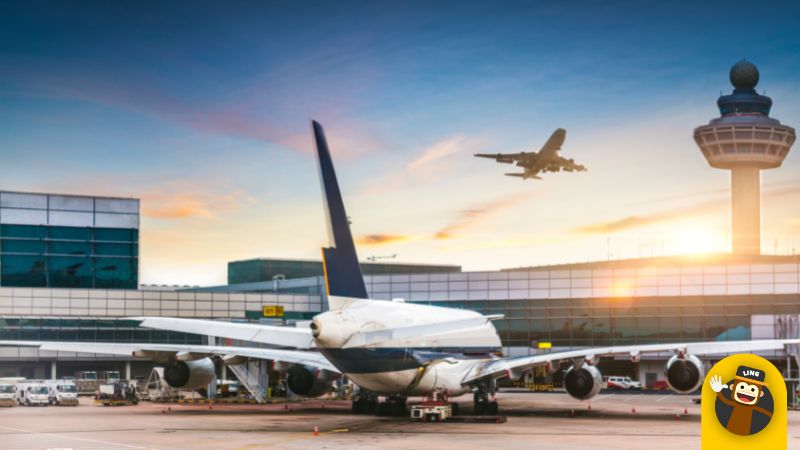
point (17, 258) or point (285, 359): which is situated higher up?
point (17, 258)

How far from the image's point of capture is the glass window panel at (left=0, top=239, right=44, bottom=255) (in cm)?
8381

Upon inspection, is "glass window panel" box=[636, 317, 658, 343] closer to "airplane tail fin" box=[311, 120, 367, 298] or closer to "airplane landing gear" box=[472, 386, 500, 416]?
"airplane landing gear" box=[472, 386, 500, 416]

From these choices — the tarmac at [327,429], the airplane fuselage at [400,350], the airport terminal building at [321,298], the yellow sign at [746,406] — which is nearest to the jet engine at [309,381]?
the tarmac at [327,429]

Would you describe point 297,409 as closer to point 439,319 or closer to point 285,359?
point 285,359

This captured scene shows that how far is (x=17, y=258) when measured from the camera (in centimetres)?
8425

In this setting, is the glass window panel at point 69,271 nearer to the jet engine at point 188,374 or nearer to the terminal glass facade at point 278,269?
the jet engine at point 188,374

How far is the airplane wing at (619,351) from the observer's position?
44.1 meters

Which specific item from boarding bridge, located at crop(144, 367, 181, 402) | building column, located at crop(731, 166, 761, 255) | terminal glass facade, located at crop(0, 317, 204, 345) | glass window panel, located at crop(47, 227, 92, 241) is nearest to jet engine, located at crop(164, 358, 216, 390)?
boarding bridge, located at crop(144, 367, 181, 402)

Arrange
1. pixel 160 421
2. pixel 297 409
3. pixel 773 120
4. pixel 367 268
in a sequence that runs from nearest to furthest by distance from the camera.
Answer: pixel 160 421 < pixel 297 409 < pixel 367 268 < pixel 773 120

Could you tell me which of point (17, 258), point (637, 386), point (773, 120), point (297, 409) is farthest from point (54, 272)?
point (773, 120)

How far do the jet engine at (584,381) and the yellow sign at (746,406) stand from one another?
1469 inches

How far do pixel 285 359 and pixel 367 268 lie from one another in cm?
9267

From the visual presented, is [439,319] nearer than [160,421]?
No

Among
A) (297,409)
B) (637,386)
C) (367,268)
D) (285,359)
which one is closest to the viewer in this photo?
(285,359)
